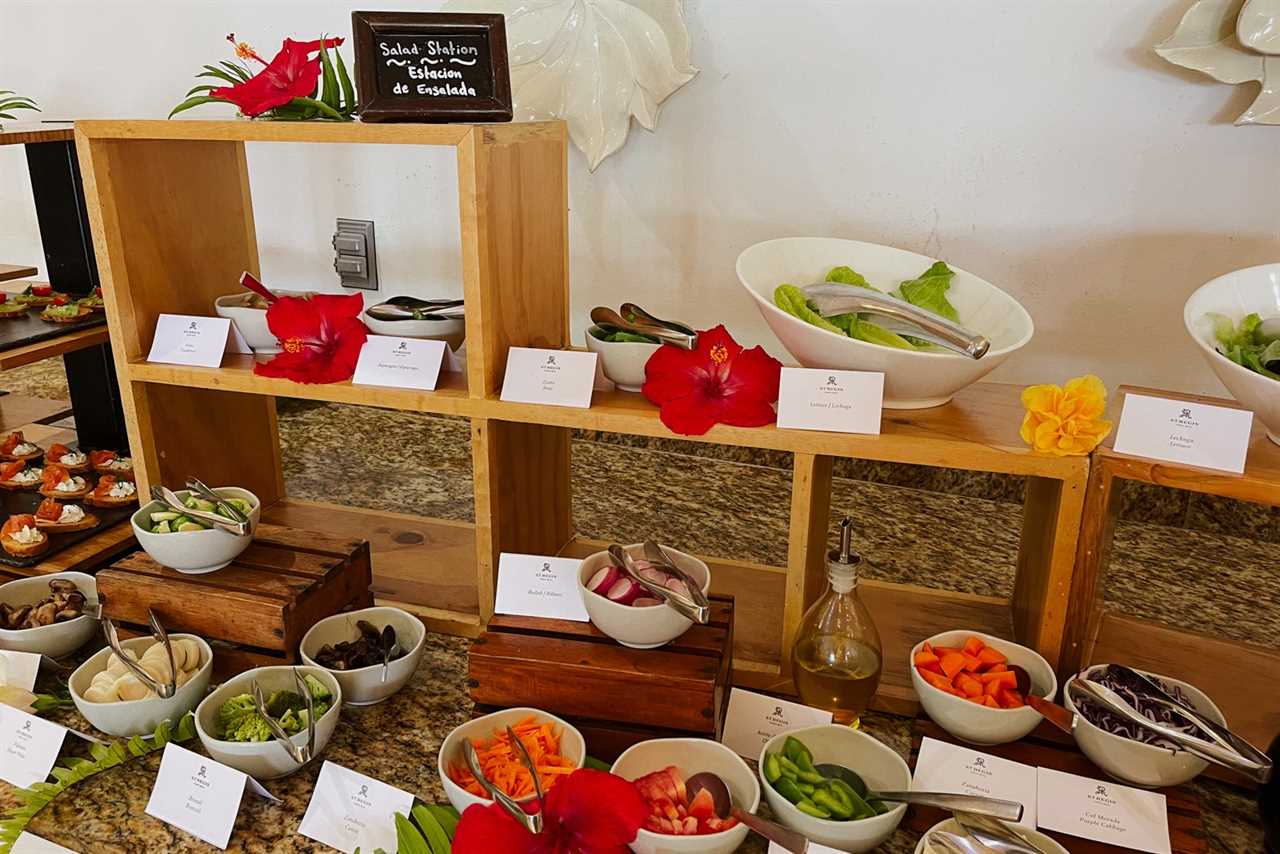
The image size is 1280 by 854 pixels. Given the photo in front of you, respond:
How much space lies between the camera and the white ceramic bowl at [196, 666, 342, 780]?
93cm

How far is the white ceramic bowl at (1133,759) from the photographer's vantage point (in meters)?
0.87

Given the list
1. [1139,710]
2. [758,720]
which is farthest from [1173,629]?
[758,720]

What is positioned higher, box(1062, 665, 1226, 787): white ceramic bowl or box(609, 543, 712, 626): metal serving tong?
box(609, 543, 712, 626): metal serving tong

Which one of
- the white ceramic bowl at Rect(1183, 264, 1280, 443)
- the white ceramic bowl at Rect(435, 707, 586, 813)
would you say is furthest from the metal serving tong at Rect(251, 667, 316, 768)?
the white ceramic bowl at Rect(1183, 264, 1280, 443)

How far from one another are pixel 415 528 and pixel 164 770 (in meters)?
0.55

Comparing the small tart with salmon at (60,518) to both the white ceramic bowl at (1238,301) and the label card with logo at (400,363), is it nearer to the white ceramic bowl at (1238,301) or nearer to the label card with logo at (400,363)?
the label card with logo at (400,363)

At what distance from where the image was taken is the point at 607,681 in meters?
0.96

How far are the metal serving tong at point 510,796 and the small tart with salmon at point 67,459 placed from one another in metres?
0.94

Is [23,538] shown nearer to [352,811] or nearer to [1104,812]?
[352,811]

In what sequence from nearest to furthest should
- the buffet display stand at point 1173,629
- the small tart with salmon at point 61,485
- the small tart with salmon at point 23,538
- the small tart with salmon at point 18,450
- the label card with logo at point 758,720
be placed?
the buffet display stand at point 1173,629
the label card with logo at point 758,720
the small tart with salmon at point 23,538
the small tart with salmon at point 61,485
the small tart with salmon at point 18,450

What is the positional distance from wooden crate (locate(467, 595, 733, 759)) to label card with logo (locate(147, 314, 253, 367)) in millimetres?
517

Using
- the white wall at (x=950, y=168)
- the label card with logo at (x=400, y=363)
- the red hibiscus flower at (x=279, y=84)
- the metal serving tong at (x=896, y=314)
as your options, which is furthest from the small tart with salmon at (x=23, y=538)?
the metal serving tong at (x=896, y=314)

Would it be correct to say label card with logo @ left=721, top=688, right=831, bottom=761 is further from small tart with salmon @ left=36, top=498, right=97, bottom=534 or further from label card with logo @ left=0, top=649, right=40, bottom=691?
small tart with salmon @ left=36, top=498, right=97, bottom=534

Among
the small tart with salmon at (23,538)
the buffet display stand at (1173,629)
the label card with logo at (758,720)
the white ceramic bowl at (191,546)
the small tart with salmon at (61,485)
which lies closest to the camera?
the buffet display stand at (1173,629)
